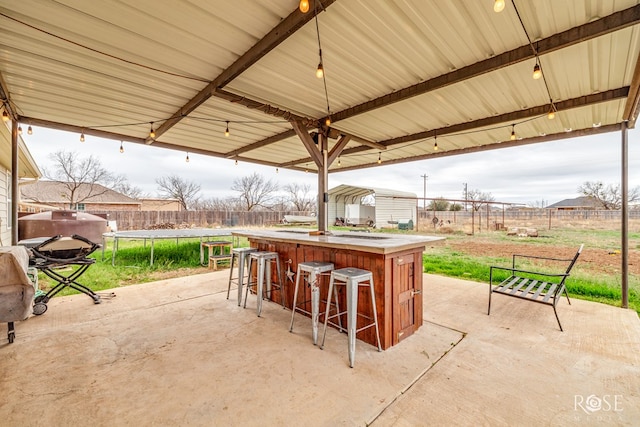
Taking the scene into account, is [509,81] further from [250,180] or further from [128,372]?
[250,180]

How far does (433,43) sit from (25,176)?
40.9 feet

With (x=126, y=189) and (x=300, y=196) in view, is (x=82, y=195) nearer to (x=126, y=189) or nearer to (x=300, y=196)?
(x=126, y=189)

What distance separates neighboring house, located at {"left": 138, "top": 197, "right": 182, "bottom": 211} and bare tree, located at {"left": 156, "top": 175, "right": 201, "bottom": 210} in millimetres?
1833

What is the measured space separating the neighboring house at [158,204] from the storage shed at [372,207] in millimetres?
19135

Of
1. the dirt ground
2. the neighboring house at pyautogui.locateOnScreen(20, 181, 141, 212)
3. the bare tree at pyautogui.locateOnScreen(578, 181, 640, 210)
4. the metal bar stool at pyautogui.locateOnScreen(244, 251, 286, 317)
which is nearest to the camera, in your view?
the metal bar stool at pyautogui.locateOnScreen(244, 251, 286, 317)

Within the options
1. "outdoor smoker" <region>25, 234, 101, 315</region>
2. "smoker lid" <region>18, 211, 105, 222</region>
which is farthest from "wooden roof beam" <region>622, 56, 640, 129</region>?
"smoker lid" <region>18, 211, 105, 222</region>

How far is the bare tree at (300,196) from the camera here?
3322 centimetres

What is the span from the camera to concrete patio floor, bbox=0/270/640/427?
5.66 feet

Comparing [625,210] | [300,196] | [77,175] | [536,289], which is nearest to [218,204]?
[300,196]

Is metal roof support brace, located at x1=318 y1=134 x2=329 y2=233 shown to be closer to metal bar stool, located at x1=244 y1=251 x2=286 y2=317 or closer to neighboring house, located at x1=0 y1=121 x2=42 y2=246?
metal bar stool, located at x1=244 y1=251 x2=286 y2=317

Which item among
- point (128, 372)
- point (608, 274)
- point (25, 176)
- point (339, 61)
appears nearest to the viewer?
point (128, 372)

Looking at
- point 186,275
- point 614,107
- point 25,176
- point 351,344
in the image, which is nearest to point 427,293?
point 351,344

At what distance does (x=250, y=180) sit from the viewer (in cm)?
3133

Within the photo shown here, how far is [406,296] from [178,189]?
1329 inches
